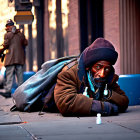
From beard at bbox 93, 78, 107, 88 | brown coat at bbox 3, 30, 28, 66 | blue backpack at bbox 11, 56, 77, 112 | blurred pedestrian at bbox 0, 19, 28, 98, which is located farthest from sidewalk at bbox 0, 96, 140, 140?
brown coat at bbox 3, 30, 28, 66

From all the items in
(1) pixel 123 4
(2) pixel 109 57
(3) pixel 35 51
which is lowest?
(3) pixel 35 51

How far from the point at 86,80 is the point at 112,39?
448 cm

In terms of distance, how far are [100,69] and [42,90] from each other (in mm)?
1137

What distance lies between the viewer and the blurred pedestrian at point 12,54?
1075 cm

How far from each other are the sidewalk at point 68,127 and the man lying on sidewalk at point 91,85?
0.14 m

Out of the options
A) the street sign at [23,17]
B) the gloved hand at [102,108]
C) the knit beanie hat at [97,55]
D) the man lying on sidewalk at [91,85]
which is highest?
the street sign at [23,17]

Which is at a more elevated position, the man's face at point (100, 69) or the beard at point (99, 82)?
the man's face at point (100, 69)

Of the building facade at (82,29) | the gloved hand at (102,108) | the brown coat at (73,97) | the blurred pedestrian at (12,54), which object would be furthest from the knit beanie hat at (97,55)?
the blurred pedestrian at (12,54)

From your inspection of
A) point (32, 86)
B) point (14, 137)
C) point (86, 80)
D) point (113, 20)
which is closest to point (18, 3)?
point (113, 20)

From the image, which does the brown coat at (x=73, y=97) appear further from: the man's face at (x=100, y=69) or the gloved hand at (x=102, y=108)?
the man's face at (x=100, y=69)

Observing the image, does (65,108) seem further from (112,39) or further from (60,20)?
(60,20)

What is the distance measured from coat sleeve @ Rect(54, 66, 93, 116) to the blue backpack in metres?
0.39

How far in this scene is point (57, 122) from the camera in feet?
17.3

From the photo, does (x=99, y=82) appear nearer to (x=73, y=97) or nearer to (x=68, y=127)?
(x=73, y=97)
